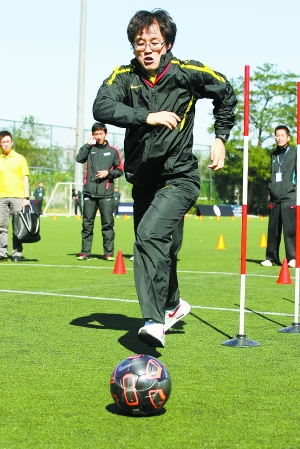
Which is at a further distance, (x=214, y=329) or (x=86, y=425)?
(x=214, y=329)

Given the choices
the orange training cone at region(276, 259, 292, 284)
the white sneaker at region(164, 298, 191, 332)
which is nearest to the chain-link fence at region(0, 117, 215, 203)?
the orange training cone at region(276, 259, 292, 284)

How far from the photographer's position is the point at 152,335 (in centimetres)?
520

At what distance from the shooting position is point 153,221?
565cm

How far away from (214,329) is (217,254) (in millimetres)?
9613

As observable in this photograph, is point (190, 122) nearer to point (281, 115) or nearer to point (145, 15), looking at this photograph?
point (145, 15)

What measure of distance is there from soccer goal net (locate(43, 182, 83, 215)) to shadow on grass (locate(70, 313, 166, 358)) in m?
42.0

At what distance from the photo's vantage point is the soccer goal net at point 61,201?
49.2 m

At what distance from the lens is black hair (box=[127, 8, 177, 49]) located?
226 inches

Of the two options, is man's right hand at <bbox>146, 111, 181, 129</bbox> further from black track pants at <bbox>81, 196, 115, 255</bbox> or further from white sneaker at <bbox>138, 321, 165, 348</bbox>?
black track pants at <bbox>81, 196, 115, 255</bbox>

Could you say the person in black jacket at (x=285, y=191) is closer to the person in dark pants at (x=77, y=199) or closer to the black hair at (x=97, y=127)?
the black hair at (x=97, y=127)

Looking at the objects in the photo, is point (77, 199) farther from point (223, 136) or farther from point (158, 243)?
point (158, 243)

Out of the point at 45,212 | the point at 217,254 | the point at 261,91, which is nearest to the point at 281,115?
the point at 261,91

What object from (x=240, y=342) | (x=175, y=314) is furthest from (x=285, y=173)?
(x=240, y=342)

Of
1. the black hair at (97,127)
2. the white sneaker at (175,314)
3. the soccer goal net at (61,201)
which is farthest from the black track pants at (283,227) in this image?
the soccer goal net at (61,201)
